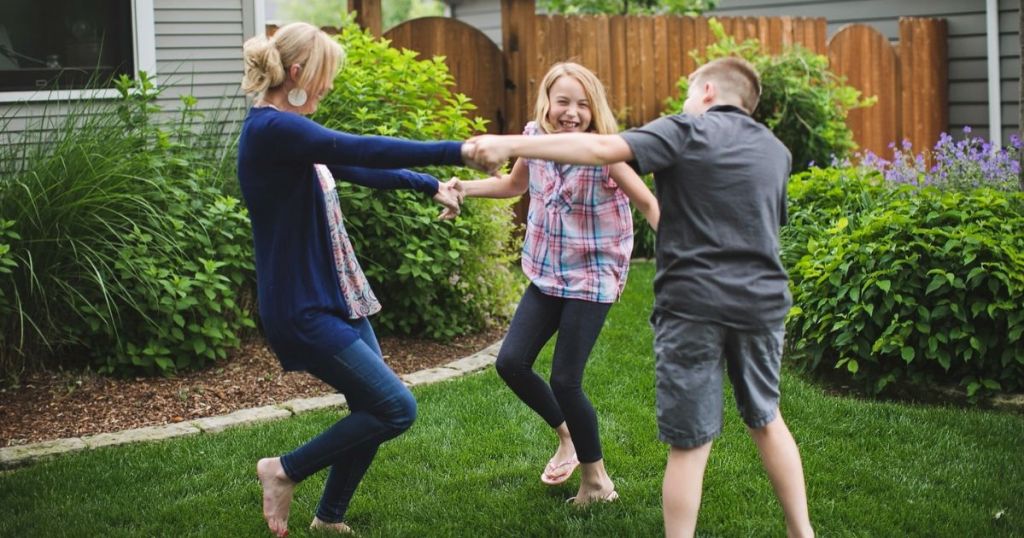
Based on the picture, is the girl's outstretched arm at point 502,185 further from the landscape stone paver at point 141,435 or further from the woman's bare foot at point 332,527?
the landscape stone paver at point 141,435

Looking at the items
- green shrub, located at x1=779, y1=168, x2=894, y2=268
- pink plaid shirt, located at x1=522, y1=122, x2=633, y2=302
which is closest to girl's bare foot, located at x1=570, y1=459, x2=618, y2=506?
pink plaid shirt, located at x1=522, y1=122, x2=633, y2=302

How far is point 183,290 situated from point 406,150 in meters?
2.98

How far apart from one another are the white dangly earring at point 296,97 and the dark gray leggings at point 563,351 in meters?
1.16

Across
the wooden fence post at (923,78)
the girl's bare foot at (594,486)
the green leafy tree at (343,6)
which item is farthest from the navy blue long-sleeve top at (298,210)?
the green leafy tree at (343,6)

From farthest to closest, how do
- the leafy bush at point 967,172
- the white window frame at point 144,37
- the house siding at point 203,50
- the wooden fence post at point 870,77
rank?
the wooden fence post at point 870,77 → the house siding at point 203,50 → the white window frame at point 144,37 → the leafy bush at point 967,172

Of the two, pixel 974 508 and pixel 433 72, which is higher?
pixel 433 72

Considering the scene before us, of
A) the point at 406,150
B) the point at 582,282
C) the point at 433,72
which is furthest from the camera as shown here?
the point at 433,72

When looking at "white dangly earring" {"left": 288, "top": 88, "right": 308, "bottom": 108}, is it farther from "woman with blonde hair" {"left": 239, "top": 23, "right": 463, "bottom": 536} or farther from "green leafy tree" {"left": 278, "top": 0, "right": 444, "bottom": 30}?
"green leafy tree" {"left": 278, "top": 0, "right": 444, "bottom": 30}

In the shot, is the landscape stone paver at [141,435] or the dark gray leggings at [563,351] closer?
the dark gray leggings at [563,351]

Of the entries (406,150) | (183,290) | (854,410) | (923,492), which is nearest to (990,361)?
(854,410)

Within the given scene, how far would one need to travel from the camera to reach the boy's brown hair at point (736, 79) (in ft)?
11.0

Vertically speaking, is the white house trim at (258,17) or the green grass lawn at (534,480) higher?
the white house trim at (258,17)

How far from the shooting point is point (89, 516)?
4062 millimetres

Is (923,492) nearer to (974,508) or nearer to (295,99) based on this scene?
(974,508)
